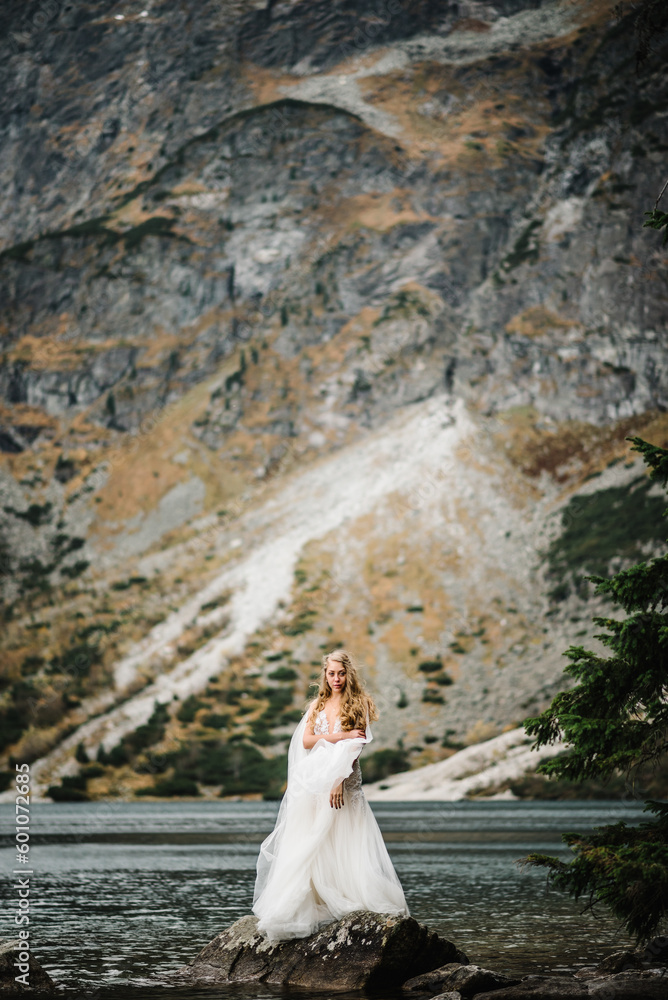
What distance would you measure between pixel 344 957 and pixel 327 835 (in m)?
1.51

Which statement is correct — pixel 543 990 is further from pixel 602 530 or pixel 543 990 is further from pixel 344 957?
pixel 602 530

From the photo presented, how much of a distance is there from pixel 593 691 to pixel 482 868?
29534 mm

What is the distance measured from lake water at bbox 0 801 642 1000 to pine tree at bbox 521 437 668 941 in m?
3.74

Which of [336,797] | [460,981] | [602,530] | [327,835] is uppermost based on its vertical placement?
[336,797]

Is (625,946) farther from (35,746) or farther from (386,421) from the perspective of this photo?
(386,421)

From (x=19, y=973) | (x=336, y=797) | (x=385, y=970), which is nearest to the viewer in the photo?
(x=385, y=970)

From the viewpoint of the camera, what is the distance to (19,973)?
13820 mm

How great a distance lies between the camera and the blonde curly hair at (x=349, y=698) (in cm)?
1334

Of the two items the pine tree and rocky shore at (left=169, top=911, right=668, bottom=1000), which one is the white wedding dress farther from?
the pine tree

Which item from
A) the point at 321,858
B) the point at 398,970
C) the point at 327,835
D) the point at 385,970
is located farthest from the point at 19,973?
the point at 398,970

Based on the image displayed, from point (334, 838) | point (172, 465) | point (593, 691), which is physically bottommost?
point (172, 465)

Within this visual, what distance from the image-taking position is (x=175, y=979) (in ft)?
48.6

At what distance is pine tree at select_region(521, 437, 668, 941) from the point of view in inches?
426

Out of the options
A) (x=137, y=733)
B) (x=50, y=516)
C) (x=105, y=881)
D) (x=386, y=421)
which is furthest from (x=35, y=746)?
(x=105, y=881)
